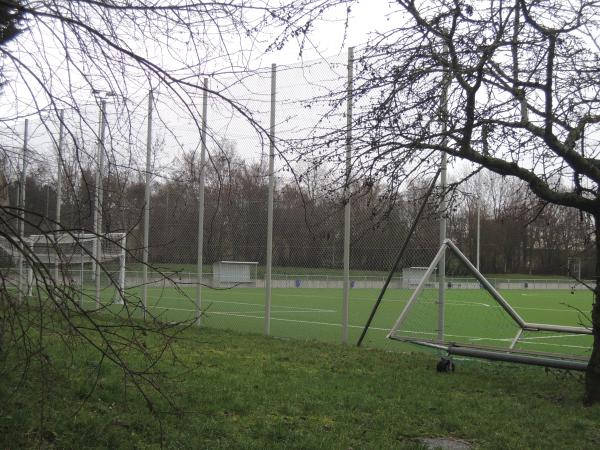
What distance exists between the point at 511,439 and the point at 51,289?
3.86 meters

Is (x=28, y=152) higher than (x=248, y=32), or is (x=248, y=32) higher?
(x=248, y=32)

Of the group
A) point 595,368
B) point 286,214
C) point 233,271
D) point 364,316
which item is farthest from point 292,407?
point 364,316

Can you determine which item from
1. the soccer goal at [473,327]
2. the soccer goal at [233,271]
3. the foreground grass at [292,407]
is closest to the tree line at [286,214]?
the soccer goal at [233,271]

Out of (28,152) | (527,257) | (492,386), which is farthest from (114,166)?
(527,257)

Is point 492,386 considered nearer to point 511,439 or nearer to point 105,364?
point 511,439

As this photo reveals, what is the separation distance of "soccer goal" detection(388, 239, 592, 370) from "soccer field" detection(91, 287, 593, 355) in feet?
0.12

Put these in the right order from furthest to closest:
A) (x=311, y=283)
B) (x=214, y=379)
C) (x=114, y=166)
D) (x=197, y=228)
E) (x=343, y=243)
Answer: (x=311, y=283) → (x=197, y=228) → (x=343, y=243) → (x=214, y=379) → (x=114, y=166)

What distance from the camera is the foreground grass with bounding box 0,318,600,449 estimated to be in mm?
5082

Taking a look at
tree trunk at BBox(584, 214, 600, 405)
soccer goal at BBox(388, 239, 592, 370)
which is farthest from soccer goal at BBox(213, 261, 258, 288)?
tree trunk at BBox(584, 214, 600, 405)

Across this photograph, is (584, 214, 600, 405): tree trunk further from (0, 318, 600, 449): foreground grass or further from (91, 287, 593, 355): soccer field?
(91, 287, 593, 355): soccer field

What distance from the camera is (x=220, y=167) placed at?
4.67 m

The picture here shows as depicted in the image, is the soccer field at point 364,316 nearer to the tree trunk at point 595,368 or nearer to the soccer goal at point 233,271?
the soccer goal at point 233,271

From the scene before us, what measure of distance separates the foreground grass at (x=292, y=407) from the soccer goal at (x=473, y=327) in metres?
0.39

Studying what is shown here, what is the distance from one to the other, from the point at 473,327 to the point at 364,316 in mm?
3676
